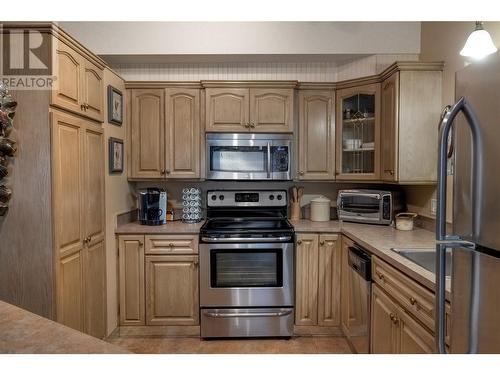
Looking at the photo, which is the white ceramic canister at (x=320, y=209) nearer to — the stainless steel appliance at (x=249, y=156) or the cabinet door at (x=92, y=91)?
the stainless steel appliance at (x=249, y=156)

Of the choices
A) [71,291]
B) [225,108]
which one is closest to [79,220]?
[71,291]

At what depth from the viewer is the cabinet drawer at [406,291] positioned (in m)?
1.44

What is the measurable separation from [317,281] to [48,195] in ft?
6.62

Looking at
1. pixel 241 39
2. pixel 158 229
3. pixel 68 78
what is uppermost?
pixel 241 39

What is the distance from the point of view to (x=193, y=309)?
2820 millimetres

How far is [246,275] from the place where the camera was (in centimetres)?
278

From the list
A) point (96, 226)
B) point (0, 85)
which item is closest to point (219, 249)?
point (96, 226)

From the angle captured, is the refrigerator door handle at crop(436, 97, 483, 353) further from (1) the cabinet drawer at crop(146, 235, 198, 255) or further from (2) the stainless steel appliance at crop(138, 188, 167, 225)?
(2) the stainless steel appliance at crop(138, 188, 167, 225)

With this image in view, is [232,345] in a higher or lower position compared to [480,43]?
lower

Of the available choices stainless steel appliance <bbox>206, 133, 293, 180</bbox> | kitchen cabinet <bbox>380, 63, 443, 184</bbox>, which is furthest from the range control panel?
kitchen cabinet <bbox>380, 63, 443, 184</bbox>

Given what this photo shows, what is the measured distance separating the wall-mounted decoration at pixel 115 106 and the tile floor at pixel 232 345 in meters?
1.74

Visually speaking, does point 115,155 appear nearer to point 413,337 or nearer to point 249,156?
point 249,156

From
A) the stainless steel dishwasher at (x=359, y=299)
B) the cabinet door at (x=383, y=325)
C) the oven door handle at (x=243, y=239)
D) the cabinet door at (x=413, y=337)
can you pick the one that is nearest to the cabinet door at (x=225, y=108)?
the oven door handle at (x=243, y=239)

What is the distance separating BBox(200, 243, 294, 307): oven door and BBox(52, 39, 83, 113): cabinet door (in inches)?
54.2
